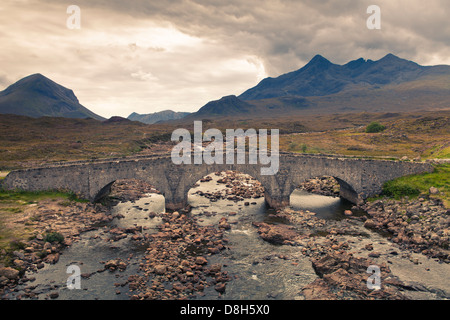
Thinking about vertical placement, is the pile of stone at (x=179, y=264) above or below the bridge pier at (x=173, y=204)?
below

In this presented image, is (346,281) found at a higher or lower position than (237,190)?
lower

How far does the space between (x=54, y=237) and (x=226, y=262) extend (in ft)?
54.9

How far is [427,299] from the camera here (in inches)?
798

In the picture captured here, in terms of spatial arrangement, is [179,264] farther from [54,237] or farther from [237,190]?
[237,190]

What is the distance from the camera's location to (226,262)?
84.1 ft

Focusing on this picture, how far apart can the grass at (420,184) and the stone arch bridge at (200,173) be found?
3.13 feet

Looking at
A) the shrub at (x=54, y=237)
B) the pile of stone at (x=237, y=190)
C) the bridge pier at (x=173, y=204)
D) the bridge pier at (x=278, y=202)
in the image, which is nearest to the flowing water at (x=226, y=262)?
the bridge pier at (x=173, y=204)

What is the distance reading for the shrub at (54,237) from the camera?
27.6m

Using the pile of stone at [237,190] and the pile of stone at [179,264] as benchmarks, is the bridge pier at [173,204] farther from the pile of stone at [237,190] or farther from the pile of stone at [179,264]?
the pile of stone at [237,190]

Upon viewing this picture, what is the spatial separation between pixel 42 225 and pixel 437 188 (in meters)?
44.6

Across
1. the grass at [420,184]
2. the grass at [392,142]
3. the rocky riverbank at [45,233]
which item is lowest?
→ the rocky riverbank at [45,233]

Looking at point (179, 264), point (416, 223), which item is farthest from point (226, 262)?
point (416, 223)
